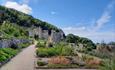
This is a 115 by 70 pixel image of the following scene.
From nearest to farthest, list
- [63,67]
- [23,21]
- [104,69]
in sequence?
[104,69] < [63,67] < [23,21]

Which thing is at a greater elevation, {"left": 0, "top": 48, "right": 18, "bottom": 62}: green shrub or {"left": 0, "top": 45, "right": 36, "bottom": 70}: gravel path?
{"left": 0, "top": 48, "right": 18, "bottom": 62}: green shrub

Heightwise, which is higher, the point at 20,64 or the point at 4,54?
the point at 4,54

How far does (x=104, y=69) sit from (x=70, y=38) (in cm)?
5770

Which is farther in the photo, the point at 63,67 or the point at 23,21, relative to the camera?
the point at 23,21

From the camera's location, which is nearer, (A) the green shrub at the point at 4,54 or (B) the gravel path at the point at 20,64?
(B) the gravel path at the point at 20,64

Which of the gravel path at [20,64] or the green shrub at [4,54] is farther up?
the green shrub at [4,54]

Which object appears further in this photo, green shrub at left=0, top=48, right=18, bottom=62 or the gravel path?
green shrub at left=0, top=48, right=18, bottom=62

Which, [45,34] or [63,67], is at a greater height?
[45,34]

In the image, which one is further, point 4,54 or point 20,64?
point 4,54

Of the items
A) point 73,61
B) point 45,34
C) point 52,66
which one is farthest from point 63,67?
point 45,34

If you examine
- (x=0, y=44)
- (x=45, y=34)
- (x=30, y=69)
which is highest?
(x=45, y=34)

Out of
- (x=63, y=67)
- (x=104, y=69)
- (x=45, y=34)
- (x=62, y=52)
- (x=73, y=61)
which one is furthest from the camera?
(x=45, y=34)

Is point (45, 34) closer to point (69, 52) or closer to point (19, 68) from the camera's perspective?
point (69, 52)

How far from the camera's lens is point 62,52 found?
36844mm
